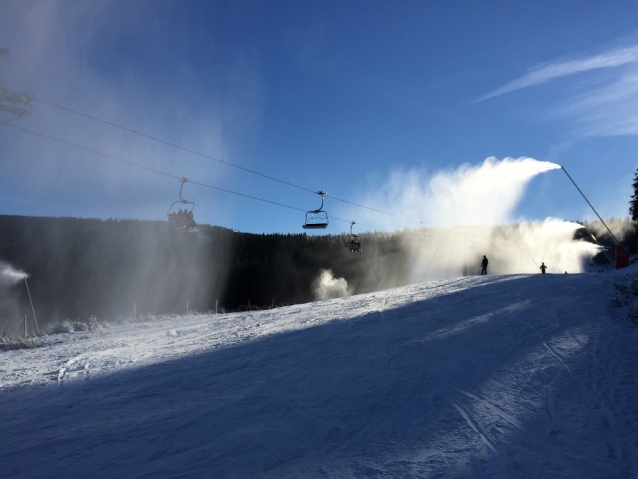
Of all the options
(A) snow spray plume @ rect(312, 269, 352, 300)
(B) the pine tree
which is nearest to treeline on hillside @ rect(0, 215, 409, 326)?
(A) snow spray plume @ rect(312, 269, 352, 300)

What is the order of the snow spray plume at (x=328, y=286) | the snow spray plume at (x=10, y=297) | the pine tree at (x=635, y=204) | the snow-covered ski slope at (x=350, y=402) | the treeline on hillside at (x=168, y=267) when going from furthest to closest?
the snow spray plume at (x=328, y=286)
the treeline on hillside at (x=168, y=267)
the snow spray plume at (x=10, y=297)
the pine tree at (x=635, y=204)
the snow-covered ski slope at (x=350, y=402)

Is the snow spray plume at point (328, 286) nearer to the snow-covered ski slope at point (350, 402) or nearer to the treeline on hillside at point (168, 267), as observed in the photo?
the treeline on hillside at point (168, 267)

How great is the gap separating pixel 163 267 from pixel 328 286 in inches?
1337

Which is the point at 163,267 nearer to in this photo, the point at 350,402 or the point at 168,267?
the point at 168,267

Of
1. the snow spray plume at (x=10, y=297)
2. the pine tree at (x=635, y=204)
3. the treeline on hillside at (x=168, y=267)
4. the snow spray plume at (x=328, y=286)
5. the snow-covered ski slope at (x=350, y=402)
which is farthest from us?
the snow spray plume at (x=328, y=286)

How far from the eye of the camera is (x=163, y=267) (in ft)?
279

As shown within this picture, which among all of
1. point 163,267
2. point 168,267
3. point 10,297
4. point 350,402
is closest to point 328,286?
point 168,267

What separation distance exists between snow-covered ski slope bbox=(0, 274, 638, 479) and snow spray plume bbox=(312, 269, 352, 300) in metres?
57.8

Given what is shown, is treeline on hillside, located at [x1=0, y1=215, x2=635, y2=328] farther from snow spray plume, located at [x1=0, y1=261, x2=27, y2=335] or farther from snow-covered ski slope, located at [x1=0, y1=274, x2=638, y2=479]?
snow-covered ski slope, located at [x1=0, y1=274, x2=638, y2=479]

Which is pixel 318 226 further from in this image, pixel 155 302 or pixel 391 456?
pixel 155 302

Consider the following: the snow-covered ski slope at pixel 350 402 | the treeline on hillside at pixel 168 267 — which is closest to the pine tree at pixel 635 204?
the snow-covered ski slope at pixel 350 402

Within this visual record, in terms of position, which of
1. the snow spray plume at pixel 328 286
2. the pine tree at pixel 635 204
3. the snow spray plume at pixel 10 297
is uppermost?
the pine tree at pixel 635 204

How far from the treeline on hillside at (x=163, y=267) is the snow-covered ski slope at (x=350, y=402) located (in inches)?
2277

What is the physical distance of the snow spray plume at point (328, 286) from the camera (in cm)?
7381
